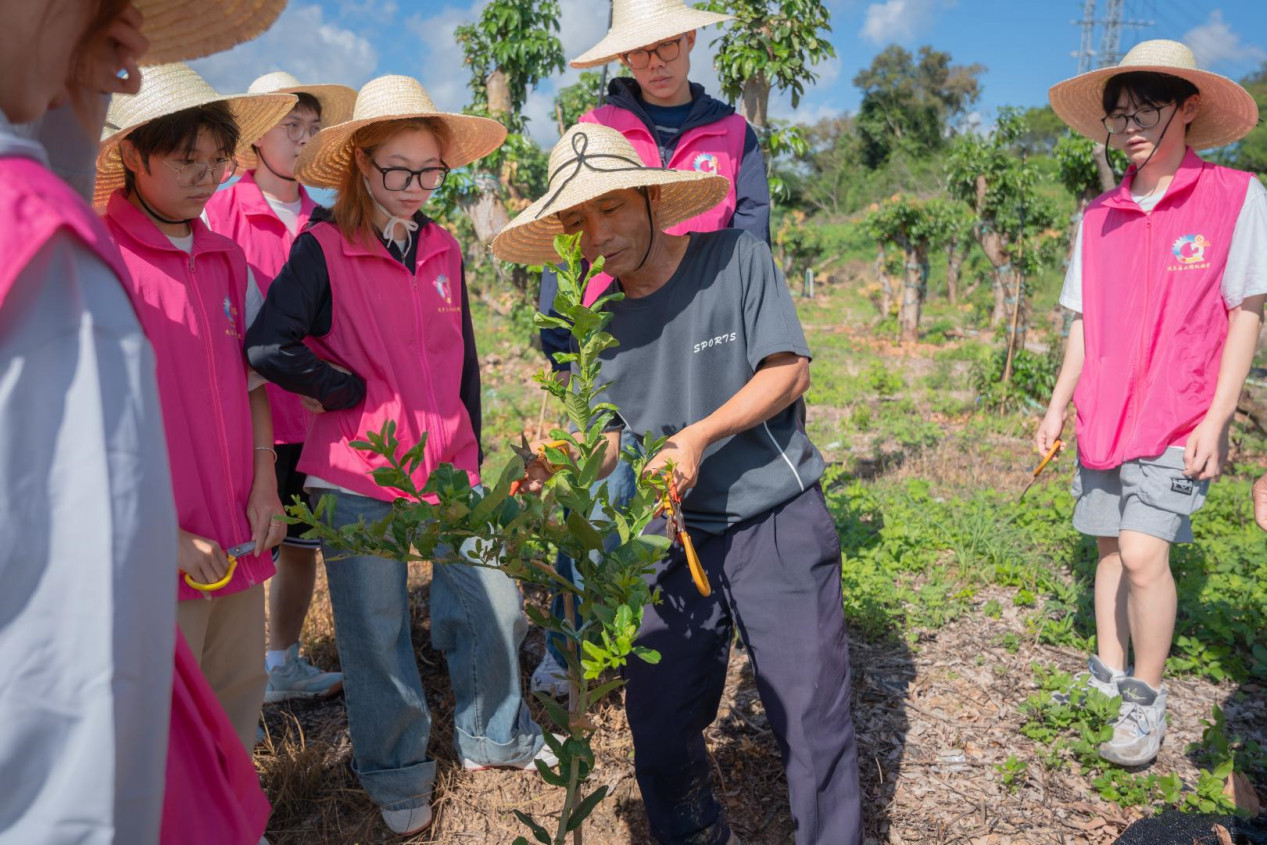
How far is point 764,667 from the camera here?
2.12 metres

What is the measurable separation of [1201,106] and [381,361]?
2.62 m

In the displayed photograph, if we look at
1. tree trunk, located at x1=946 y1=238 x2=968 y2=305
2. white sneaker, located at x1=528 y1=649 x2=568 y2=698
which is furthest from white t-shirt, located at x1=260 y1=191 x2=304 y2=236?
tree trunk, located at x1=946 y1=238 x2=968 y2=305

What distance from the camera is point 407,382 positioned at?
2469 millimetres

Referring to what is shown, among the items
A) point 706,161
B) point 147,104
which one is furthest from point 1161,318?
point 147,104

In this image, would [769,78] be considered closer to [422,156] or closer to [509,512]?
[422,156]

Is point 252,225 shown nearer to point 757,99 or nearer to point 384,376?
point 384,376

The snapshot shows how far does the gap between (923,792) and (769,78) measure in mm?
3425

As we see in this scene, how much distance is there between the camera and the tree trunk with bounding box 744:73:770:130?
15.4 ft

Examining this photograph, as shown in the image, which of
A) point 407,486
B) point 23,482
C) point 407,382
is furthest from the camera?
point 407,382

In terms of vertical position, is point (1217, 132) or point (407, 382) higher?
point (1217, 132)

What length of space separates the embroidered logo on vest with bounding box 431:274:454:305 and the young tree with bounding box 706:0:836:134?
2605 mm

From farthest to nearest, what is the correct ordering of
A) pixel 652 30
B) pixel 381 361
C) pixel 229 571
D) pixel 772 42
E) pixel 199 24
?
pixel 772 42 < pixel 652 30 < pixel 381 361 < pixel 229 571 < pixel 199 24

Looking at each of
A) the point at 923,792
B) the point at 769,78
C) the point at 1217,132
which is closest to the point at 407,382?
the point at 923,792

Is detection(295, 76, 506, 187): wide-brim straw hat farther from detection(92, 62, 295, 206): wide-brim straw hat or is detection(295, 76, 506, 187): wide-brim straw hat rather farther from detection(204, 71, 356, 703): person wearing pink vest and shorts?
detection(204, 71, 356, 703): person wearing pink vest and shorts
